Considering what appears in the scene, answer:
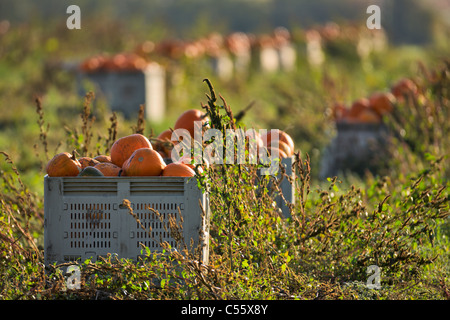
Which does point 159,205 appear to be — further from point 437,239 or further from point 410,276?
point 437,239

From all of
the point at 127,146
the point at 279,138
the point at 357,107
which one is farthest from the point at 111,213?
the point at 357,107

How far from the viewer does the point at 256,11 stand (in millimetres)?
50500

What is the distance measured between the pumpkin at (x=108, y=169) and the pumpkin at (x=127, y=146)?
112 mm

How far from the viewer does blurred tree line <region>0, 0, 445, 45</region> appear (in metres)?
41.2

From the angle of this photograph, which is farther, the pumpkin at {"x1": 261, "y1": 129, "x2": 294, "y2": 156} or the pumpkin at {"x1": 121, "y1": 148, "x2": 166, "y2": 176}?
the pumpkin at {"x1": 261, "y1": 129, "x2": 294, "y2": 156}

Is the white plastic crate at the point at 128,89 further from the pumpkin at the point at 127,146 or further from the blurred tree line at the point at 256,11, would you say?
the blurred tree line at the point at 256,11

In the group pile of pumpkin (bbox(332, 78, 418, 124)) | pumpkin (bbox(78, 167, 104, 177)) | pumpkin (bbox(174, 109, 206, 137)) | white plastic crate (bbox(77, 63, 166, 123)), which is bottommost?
pumpkin (bbox(78, 167, 104, 177))

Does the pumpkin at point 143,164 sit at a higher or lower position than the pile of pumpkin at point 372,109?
lower

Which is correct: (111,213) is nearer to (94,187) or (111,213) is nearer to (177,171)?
(94,187)

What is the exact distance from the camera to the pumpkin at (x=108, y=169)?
3.91 meters

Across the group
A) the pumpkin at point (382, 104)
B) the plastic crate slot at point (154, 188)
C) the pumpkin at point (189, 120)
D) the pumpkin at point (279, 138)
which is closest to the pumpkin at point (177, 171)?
the plastic crate slot at point (154, 188)

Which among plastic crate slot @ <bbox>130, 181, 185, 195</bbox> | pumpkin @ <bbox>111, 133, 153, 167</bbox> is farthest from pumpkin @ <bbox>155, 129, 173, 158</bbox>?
plastic crate slot @ <bbox>130, 181, 185, 195</bbox>

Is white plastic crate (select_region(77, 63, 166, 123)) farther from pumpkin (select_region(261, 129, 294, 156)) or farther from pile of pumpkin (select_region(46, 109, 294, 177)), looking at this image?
pile of pumpkin (select_region(46, 109, 294, 177))

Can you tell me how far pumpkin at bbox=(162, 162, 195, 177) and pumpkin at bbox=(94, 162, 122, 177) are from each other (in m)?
0.28
